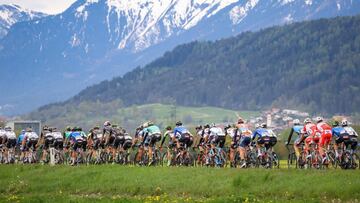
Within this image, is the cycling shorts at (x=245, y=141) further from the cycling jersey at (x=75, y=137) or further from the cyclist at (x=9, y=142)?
the cyclist at (x=9, y=142)

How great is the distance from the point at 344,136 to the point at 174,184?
724 cm

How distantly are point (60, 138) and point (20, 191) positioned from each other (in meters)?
11.4

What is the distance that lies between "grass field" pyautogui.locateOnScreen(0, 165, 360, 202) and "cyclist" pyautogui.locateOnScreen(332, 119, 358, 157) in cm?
310

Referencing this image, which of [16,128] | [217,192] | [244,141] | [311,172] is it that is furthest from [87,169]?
[16,128]

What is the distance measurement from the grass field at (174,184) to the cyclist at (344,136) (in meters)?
3.10

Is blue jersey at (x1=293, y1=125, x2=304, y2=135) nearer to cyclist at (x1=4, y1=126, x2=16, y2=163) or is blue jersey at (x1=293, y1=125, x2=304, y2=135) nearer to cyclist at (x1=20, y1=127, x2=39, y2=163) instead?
cyclist at (x1=20, y1=127, x2=39, y2=163)

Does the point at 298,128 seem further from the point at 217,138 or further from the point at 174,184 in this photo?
the point at 174,184

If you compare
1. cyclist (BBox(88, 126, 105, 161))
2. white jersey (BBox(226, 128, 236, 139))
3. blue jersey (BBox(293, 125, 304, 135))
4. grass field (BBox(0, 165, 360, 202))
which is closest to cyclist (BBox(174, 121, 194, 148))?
white jersey (BBox(226, 128, 236, 139))

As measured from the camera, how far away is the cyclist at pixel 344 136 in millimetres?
35094

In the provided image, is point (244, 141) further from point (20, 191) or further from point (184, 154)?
point (20, 191)

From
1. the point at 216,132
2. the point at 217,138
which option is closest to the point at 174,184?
the point at 217,138

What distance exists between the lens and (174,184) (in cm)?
3450

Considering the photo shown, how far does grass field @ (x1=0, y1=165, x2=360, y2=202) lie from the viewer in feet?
95.3

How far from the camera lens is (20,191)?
129 ft
